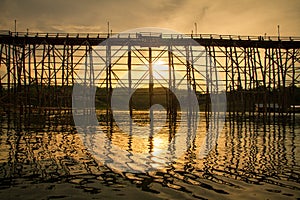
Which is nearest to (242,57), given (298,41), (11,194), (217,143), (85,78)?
(298,41)

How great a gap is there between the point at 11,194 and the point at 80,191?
119cm

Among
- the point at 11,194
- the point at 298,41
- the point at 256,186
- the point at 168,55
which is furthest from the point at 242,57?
the point at 11,194

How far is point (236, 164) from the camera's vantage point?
8.17 meters

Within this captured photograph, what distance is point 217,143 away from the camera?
12195mm

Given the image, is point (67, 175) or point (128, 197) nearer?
point (128, 197)

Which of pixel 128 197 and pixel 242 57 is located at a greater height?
pixel 242 57

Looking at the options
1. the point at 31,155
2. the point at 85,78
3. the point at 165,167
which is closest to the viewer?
the point at 165,167

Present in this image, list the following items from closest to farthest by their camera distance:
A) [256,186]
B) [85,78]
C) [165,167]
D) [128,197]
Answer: [128,197]
[256,186]
[165,167]
[85,78]

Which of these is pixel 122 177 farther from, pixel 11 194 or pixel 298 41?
pixel 298 41

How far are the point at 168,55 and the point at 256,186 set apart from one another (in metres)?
20.5

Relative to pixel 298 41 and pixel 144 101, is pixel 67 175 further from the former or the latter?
pixel 144 101

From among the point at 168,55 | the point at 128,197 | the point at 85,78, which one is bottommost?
the point at 128,197

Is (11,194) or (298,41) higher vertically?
(298,41)

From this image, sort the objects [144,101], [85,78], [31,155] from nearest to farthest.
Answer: [31,155] → [85,78] → [144,101]
